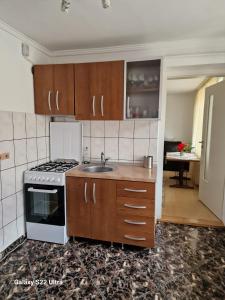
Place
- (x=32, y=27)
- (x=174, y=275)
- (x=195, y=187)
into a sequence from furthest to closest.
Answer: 1. (x=195, y=187)
2. (x=32, y=27)
3. (x=174, y=275)

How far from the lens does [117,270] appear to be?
1948 millimetres

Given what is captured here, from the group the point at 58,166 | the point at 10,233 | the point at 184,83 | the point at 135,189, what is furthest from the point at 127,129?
the point at 184,83

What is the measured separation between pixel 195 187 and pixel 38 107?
3.55 m

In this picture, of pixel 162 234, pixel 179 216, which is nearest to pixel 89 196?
pixel 162 234

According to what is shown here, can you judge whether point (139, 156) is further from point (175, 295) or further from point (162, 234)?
point (175, 295)

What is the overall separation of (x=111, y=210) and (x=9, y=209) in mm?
1076

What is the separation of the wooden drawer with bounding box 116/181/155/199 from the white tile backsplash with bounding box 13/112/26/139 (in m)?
1.19

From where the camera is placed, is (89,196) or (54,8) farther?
(89,196)

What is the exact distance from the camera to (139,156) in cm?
271

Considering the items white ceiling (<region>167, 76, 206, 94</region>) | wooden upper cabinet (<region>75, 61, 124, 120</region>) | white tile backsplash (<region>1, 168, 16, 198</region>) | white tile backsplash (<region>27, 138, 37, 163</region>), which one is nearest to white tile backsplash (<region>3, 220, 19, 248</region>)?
white tile backsplash (<region>1, 168, 16, 198</region>)

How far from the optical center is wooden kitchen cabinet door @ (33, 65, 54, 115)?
246 cm

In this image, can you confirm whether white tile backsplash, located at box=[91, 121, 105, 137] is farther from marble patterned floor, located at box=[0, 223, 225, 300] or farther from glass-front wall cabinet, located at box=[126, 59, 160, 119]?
marble patterned floor, located at box=[0, 223, 225, 300]

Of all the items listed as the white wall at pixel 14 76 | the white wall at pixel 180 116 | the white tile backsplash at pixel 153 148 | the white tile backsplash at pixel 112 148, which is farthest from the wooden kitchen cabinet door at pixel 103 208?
the white wall at pixel 180 116

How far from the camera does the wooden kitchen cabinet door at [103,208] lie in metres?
2.21
